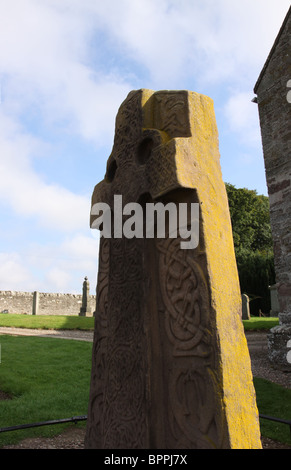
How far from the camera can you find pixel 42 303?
29781 mm

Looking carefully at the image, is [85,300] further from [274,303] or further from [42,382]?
[42,382]

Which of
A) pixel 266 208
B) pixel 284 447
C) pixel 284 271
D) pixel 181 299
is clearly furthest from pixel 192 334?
pixel 266 208

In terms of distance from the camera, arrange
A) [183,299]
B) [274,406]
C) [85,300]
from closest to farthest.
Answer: [183,299] → [274,406] → [85,300]

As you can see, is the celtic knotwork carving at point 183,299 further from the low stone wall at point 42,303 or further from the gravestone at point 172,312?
the low stone wall at point 42,303

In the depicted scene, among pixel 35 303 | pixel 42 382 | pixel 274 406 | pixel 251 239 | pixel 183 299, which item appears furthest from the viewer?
pixel 251 239

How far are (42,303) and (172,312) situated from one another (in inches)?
1159

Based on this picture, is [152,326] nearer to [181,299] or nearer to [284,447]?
[181,299]

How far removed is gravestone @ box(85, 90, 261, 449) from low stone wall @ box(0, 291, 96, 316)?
25.4 metres

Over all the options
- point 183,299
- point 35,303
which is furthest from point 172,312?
point 35,303

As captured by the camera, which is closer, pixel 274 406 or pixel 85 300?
pixel 274 406

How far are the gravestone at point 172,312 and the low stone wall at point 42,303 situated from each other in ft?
83.4

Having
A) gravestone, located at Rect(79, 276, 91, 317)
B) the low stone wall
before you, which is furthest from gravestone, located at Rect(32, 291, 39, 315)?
gravestone, located at Rect(79, 276, 91, 317)

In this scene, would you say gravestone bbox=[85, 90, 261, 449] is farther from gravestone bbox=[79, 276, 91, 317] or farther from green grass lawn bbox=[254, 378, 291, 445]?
gravestone bbox=[79, 276, 91, 317]
